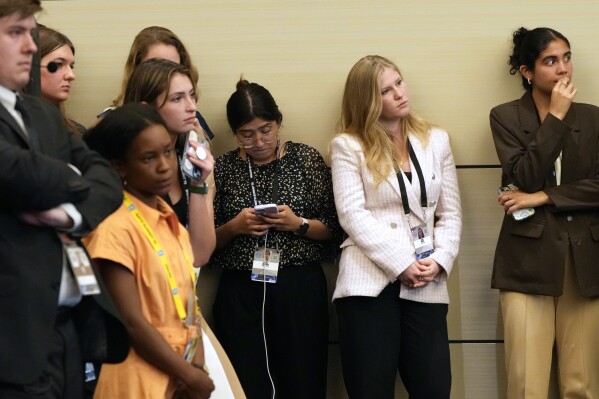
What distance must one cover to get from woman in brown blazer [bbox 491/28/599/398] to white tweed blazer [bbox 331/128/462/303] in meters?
0.30

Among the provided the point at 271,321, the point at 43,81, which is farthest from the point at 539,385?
the point at 43,81

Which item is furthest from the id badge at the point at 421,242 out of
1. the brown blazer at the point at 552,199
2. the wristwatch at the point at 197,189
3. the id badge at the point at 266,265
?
the wristwatch at the point at 197,189

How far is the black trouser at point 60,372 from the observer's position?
2607 mm

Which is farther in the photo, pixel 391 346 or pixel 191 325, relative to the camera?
pixel 391 346

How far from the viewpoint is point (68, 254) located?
277 centimetres

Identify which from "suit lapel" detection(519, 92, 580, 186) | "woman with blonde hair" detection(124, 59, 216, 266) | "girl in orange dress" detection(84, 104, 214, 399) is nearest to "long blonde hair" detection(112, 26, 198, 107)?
"woman with blonde hair" detection(124, 59, 216, 266)

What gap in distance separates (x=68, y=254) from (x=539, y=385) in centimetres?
286

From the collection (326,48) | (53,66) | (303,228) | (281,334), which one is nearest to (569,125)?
(326,48)

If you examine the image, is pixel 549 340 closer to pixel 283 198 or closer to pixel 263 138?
pixel 283 198

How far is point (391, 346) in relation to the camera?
462 centimetres

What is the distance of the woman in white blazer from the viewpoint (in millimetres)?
4621

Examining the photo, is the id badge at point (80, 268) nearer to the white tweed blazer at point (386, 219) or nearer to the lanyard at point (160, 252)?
the lanyard at point (160, 252)

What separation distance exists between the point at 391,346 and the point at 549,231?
0.94 meters

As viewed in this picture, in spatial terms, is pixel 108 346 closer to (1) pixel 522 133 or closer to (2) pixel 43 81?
(2) pixel 43 81
